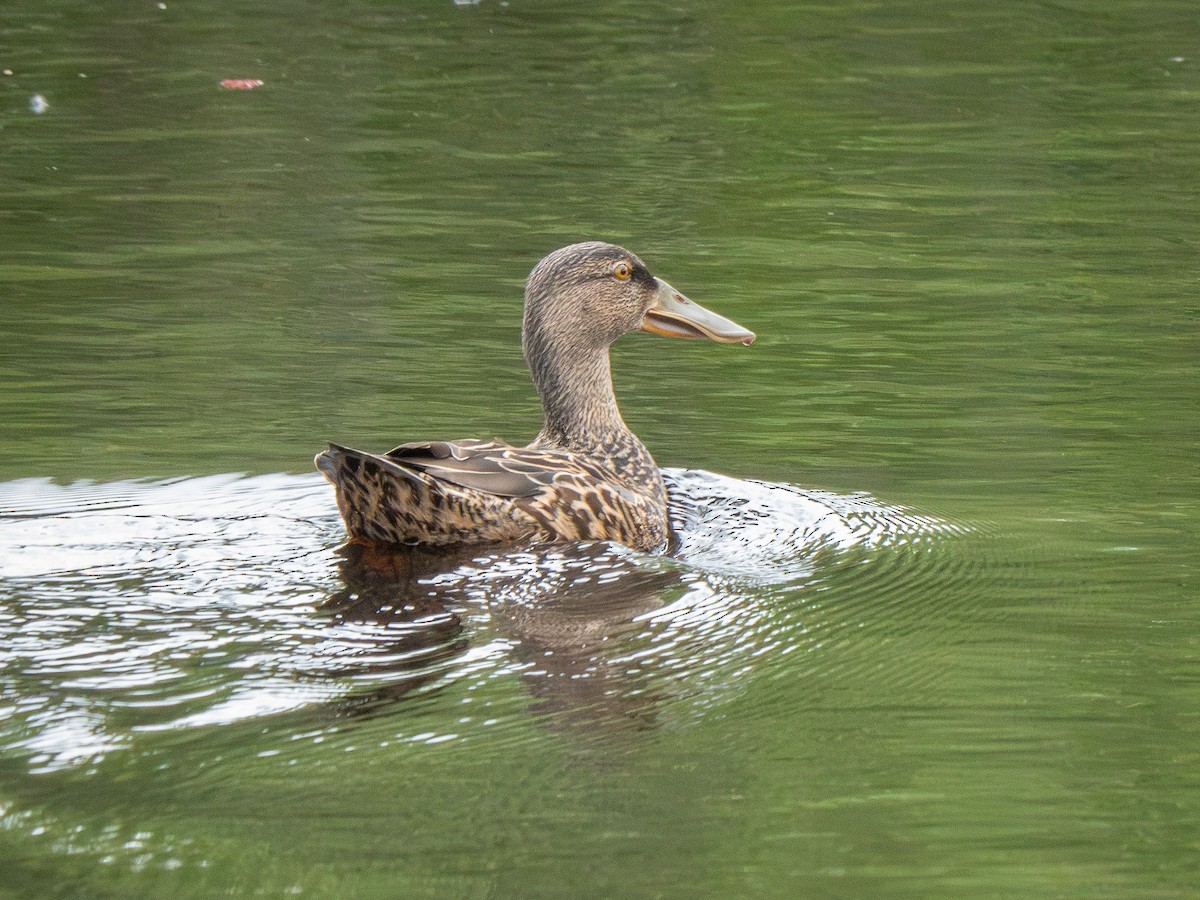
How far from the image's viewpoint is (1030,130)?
13.0 m

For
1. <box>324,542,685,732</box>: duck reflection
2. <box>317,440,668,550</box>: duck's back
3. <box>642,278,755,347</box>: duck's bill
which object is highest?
<box>642,278,755,347</box>: duck's bill

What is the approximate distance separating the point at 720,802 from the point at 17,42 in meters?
13.5

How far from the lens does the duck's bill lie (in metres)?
7.44

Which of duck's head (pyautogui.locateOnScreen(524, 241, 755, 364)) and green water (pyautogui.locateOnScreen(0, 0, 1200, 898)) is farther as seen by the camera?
duck's head (pyautogui.locateOnScreen(524, 241, 755, 364))

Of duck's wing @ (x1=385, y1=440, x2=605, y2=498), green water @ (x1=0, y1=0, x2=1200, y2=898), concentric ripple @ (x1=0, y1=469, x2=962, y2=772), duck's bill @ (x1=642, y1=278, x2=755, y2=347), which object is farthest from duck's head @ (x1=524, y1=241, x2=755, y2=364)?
duck's wing @ (x1=385, y1=440, x2=605, y2=498)

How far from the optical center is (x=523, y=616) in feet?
17.4

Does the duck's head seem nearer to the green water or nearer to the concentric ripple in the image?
the green water

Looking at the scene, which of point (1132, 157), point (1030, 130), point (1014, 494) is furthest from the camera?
point (1030, 130)

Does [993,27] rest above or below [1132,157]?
above

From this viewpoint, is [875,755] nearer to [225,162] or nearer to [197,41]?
[225,162]

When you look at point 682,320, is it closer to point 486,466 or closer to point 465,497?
point 486,466

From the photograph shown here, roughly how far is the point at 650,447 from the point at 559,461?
1.18 metres

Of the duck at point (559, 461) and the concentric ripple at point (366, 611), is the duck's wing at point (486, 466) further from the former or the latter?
the concentric ripple at point (366, 611)

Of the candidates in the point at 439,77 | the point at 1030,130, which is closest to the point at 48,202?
the point at 439,77
